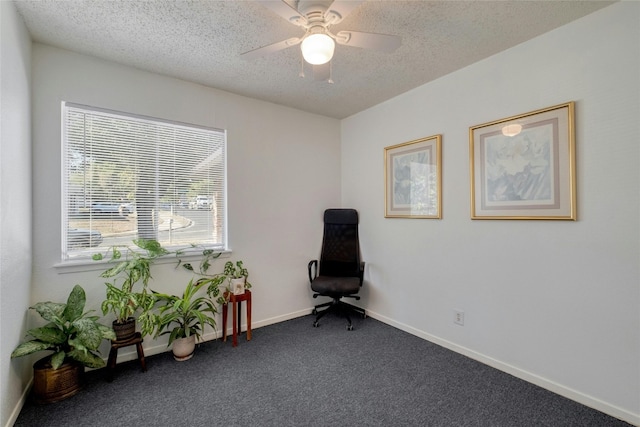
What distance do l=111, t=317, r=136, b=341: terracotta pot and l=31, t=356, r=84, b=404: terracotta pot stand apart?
0.30 metres

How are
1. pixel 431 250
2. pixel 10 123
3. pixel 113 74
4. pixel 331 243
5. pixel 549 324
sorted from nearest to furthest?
pixel 10 123 → pixel 549 324 → pixel 113 74 → pixel 431 250 → pixel 331 243

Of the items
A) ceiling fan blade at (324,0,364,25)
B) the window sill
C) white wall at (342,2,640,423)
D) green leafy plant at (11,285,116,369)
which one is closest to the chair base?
white wall at (342,2,640,423)

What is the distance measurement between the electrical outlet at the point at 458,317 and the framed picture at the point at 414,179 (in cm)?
90

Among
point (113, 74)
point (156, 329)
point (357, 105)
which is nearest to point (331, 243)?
point (357, 105)

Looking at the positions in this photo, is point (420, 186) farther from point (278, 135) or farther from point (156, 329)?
point (156, 329)

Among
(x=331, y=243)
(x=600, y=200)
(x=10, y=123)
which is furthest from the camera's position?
(x=331, y=243)

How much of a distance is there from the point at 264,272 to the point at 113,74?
2.34 m

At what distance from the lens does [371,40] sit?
5.46 feet

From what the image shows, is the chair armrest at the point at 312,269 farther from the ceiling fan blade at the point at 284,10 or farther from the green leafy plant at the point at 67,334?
the ceiling fan blade at the point at 284,10

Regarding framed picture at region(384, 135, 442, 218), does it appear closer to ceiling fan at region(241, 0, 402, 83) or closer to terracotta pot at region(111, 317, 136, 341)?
ceiling fan at region(241, 0, 402, 83)

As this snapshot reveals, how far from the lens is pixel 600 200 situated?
5.91ft

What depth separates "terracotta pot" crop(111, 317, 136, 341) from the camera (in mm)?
2191

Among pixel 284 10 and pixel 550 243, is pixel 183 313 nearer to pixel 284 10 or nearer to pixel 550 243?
pixel 284 10

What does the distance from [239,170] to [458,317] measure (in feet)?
8.63
